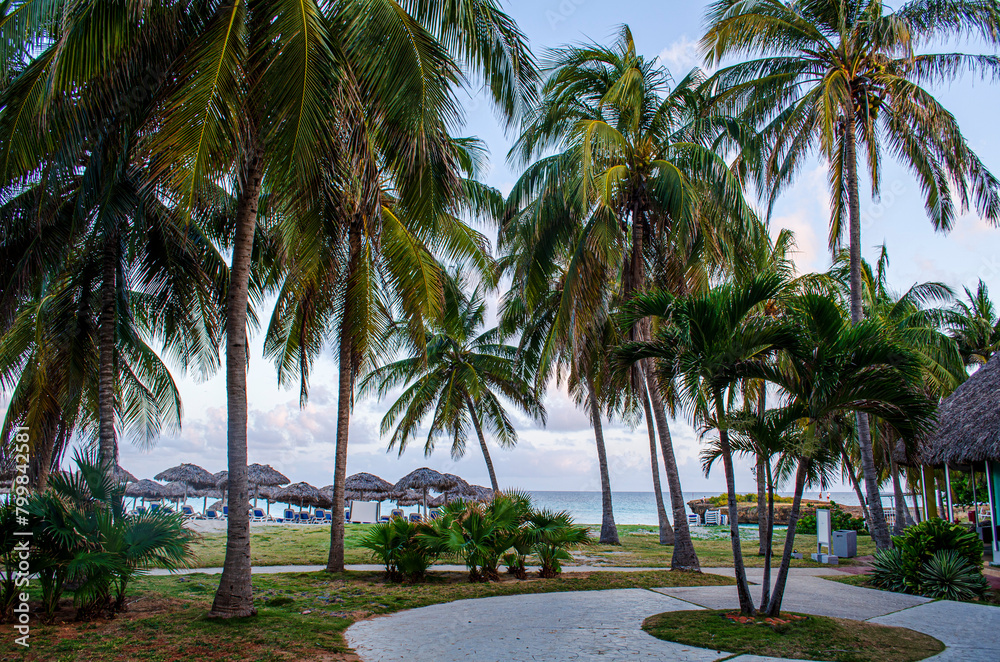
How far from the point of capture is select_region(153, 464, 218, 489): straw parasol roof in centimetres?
2986

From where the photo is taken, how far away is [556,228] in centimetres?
1363

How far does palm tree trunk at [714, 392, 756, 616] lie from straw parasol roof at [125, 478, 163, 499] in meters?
29.6

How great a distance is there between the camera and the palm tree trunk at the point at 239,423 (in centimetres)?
661

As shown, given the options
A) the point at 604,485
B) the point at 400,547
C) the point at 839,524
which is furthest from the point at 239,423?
the point at 839,524

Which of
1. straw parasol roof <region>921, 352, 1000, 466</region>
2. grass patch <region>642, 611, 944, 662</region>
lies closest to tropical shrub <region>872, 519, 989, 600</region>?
straw parasol roof <region>921, 352, 1000, 466</region>

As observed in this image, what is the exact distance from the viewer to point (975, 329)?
70.1 feet

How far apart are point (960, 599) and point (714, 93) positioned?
10121 mm

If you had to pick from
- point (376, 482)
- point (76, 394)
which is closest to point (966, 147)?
point (76, 394)

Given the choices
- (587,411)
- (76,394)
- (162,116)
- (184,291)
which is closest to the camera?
(162,116)

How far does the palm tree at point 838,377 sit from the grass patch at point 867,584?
3.67 m

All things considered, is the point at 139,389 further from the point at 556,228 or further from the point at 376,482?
the point at 376,482

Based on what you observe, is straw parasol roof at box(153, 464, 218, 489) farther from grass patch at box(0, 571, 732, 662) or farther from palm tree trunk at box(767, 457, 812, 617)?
palm tree trunk at box(767, 457, 812, 617)

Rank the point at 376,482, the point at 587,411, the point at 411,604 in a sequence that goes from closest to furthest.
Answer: the point at 411,604
the point at 587,411
the point at 376,482

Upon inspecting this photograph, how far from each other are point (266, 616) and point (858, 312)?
11335 mm
